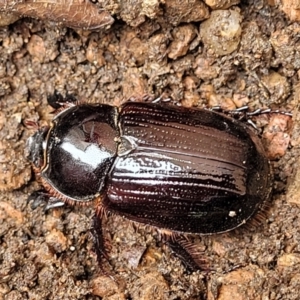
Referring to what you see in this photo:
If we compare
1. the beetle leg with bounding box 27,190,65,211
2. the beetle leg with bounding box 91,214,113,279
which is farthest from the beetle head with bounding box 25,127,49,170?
the beetle leg with bounding box 91,214,113,279

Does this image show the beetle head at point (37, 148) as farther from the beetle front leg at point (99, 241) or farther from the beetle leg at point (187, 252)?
the beetle leg at point (187, 252)

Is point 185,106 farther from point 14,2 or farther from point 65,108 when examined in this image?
point 14,2

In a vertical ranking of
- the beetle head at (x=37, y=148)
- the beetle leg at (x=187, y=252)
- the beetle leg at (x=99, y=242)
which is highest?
the beetle head at (x=37, y=148)

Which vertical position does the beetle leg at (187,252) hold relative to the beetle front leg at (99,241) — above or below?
above

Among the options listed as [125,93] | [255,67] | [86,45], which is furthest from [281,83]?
[86,45]

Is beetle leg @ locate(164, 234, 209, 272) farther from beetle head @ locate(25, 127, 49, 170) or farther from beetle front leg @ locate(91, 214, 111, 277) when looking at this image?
beetle head @ locate(25, 127, 49, 170)

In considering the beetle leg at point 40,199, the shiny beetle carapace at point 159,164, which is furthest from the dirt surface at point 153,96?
the shiny beetle carapace at point 159,164

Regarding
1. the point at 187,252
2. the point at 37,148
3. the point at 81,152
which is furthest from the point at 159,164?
the point at 37,148

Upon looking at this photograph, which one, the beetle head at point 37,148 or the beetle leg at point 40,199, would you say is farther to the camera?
the beetle leg at point 40,199
